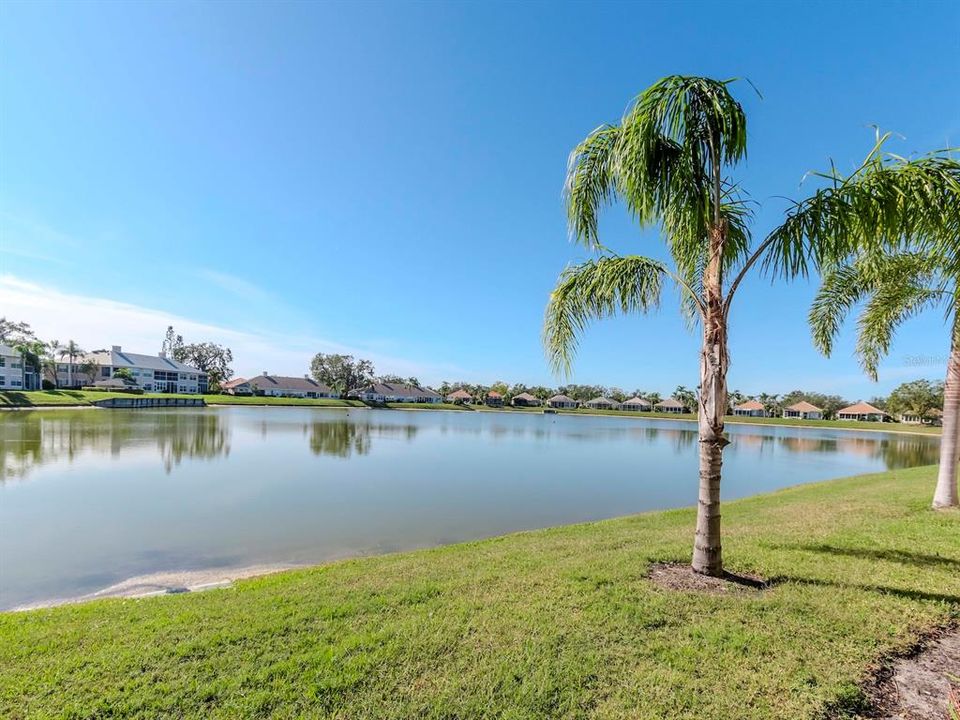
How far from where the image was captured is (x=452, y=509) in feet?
42.4

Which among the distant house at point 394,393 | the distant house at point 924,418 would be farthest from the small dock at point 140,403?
the distant house at point 924,418

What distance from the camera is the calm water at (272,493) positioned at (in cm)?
909

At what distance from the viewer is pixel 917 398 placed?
70812 mm

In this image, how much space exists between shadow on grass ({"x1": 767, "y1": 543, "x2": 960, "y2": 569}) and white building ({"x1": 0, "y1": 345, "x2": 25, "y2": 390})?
7650 centimetres

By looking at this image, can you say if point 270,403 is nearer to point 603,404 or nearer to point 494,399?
point 494,399

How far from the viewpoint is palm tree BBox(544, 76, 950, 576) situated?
15.4ft

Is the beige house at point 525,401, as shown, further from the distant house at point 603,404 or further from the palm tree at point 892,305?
the palm tree at point 892,305

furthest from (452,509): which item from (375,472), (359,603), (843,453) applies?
(843,453)

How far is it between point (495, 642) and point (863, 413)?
117136 millimetres

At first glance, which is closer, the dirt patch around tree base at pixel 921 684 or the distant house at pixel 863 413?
the dirt patch around tree base at pixel 921 684

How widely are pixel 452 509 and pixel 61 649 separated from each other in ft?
32.0

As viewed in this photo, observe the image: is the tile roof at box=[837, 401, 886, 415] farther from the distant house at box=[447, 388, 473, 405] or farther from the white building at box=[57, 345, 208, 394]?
the white building at box=[57, 345, 208, 394]

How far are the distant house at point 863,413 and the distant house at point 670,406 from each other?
98.8 feet

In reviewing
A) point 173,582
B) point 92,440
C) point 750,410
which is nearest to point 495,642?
point 173,582
